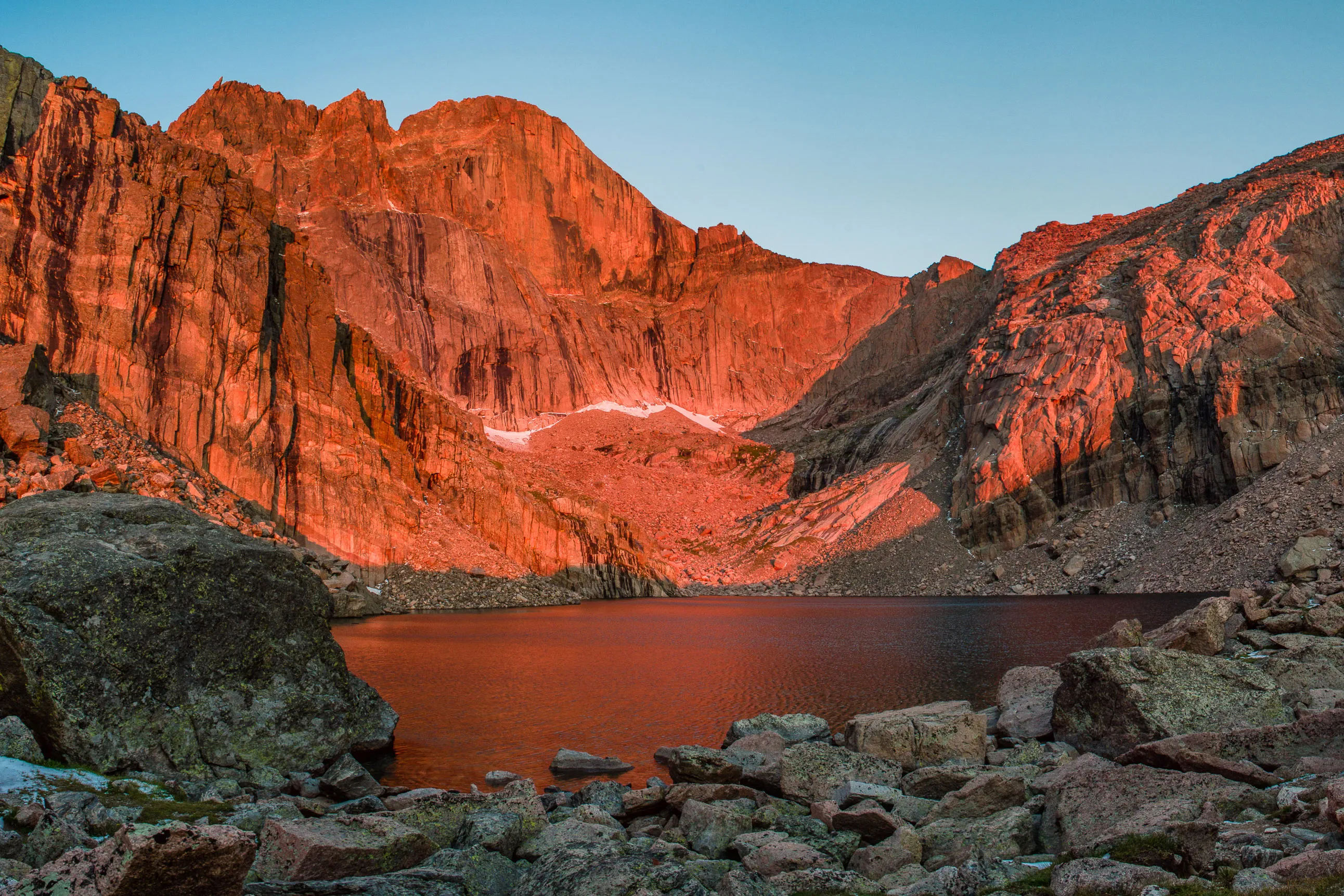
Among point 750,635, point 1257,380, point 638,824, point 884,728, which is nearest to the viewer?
point 638,824

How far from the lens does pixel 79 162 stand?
6431 cm

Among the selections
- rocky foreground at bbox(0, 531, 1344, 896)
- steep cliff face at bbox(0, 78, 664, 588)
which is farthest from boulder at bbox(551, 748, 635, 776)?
steep cliff face at bbox(0, 78, 664, 588)

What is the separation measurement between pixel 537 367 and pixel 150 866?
164 m

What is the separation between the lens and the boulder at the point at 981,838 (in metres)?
10.7

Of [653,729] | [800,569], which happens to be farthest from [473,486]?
[653,729]

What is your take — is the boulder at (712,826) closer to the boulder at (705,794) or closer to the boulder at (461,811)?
the boulder at (705,794)

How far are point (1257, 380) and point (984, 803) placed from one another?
82.8 metres

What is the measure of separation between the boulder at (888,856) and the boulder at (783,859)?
0.44 m

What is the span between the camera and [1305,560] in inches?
1288

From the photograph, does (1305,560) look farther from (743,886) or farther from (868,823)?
(743,886)

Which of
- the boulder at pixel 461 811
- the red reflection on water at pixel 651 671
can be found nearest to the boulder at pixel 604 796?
the boulder at pixel 461 811

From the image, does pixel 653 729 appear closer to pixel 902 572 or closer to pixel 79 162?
pixel 79 162

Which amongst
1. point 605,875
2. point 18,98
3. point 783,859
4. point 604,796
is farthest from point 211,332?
point 605,875

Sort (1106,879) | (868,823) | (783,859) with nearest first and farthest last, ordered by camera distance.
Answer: (1106,879) → (783,859) → (868,823)
